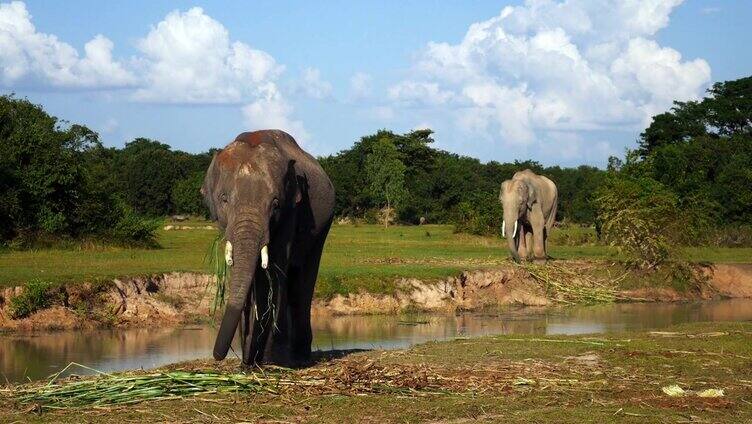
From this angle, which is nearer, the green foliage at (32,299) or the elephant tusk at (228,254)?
the elephant tusk at (228,254)

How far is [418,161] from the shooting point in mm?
81188

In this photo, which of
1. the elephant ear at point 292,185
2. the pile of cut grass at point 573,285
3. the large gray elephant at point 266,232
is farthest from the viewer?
the pile of cut grass at point 573,285

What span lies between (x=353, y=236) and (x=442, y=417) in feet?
121

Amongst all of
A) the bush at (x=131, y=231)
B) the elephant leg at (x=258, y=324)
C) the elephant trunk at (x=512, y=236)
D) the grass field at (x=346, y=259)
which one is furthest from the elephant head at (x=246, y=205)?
the bush at (x=131, y=231)

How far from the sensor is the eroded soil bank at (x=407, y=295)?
2198 centimetres

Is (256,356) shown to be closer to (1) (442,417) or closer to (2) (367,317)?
(1) (442,417)

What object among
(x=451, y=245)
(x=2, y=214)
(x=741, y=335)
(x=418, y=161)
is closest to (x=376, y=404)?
(x=741, y=335)

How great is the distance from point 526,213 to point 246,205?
20.5 m

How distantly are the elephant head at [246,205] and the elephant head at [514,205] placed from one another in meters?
17.8

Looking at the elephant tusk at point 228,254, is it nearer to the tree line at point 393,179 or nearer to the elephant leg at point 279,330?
the elephant leg at point 279,330

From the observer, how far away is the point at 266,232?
39.6 feet

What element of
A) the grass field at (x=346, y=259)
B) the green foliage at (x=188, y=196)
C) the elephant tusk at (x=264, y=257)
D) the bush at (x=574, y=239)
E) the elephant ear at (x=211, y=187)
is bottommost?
the grass field at (x=346, y=259)

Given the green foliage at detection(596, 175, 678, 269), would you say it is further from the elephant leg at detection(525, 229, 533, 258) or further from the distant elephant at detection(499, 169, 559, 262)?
the elephant leg at detection(525, 229, 533, 258)

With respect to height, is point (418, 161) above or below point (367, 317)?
above
